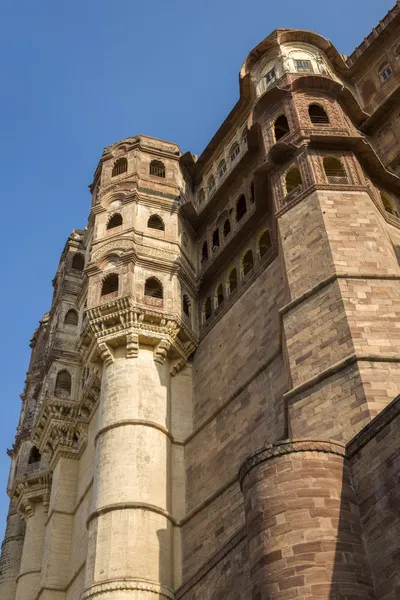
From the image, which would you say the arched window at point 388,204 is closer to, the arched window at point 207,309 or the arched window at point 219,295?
the arched window at point 219,295

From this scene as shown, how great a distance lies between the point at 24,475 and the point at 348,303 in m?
14.0

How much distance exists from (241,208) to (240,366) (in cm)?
525

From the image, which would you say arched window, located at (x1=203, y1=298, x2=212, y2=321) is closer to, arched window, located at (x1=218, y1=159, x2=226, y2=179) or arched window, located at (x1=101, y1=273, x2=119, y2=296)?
arched window, located at (x1=101, y1=273, x2=119, y2=296)

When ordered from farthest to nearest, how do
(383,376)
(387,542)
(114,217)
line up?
(114,217) → (383,376) → (387,542)

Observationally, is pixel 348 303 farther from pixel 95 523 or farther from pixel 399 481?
pixel 95 523

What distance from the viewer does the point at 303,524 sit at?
783cm

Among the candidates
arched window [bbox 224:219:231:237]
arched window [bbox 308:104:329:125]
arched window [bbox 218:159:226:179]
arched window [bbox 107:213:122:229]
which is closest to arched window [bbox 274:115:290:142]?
arched window [bbox 308:104:329:125]

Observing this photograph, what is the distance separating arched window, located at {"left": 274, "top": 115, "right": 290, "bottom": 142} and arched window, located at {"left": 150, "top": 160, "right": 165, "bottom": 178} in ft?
16.4

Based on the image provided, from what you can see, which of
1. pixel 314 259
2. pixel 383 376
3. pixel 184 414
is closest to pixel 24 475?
pixel 184 414

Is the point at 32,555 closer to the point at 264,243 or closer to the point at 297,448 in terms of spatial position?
the point at 264,243

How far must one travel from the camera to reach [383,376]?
396 inches

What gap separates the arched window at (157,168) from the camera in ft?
69.5

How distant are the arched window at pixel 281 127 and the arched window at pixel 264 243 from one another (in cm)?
229

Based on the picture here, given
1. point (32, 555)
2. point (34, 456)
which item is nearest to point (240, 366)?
point (32, 555)
